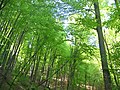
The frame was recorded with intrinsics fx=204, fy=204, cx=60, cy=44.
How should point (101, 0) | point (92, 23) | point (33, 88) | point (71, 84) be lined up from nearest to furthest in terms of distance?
point (92, 23) < point (101, 0) < point (33, 88) < point (71, 84)

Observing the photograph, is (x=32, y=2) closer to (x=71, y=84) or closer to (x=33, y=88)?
(x=33, y=88)

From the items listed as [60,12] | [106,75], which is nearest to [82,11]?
[60,12]

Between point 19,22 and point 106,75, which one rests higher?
point 19,22

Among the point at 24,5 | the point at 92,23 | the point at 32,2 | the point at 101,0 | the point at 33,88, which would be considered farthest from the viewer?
the point at 33,88

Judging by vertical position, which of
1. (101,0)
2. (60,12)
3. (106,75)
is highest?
(101,0)

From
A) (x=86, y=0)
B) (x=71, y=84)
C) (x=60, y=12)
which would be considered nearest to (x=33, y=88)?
(x=71, y=84)

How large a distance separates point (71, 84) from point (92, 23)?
13815 mm

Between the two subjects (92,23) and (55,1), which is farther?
(55,1)

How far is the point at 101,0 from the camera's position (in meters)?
12.1

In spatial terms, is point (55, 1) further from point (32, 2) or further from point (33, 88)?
point (33, 88)

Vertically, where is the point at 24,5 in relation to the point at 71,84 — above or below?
above

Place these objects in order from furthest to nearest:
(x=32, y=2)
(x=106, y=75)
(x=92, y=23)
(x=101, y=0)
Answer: (x=101, y=0) < (x=32, y=2) < (x=106, y=75) < (x=92, y=23)

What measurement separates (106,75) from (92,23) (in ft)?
7.24

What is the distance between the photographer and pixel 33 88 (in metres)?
15.6
